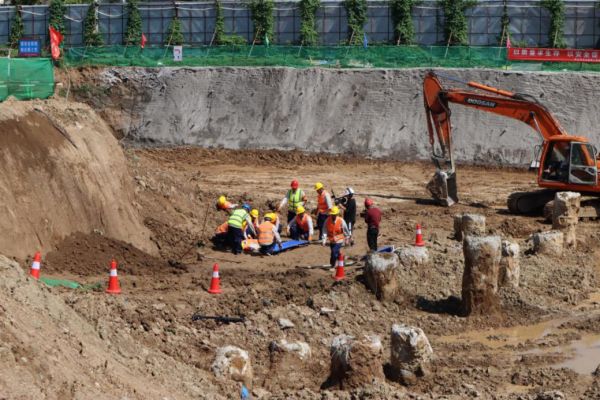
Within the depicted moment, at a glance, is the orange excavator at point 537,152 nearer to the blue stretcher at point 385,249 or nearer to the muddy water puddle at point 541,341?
the blue stretcher at point 385,249

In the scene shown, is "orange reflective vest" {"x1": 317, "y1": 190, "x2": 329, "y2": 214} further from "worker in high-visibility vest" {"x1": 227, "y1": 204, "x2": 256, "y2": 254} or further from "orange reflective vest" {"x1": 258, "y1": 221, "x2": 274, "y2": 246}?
"worker in high-visibility vest" {"x1": 227, "y1": 204, "x2": 256, "y2": 254}

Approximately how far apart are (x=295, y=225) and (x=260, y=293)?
5665 millimetres

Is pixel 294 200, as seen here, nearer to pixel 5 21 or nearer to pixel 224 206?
pixel 224 206

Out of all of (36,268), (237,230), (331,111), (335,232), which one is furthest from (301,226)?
(331,111)

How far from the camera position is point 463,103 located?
93.8 feet

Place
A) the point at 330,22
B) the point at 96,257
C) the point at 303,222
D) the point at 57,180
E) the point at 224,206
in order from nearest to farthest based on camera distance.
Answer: the point at 96,257 < the point at 57,180 < the point at 303,222 < the point at 224,206 < the point at 330,22

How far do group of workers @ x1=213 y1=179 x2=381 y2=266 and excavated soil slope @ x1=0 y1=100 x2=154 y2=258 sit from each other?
171 cm

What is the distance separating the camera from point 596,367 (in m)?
15.6

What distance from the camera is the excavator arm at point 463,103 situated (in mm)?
27531

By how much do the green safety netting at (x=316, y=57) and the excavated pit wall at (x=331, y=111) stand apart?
0.81 meters

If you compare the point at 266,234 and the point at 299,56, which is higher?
the point at 299,56

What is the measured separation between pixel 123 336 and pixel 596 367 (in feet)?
22.7

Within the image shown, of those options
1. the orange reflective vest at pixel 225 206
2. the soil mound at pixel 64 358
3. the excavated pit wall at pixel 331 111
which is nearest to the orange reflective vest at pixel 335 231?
the orange reflective vest at pixel 225 206

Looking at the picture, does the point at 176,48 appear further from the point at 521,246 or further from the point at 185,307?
the point at 185,307
